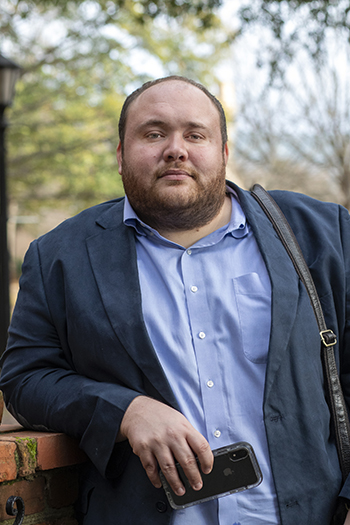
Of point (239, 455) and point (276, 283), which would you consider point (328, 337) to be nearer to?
point (276, 283)

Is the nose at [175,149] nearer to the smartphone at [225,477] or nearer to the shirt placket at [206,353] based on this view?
the shirt placket at [206,353]

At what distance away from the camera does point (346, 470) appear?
2.04 m

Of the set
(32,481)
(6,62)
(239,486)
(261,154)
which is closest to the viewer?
(239,486)

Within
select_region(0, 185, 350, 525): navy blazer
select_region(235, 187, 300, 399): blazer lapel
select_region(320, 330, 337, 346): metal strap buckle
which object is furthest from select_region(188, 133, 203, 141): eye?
select_region(320, 330, 337, 346): metal strap buckle

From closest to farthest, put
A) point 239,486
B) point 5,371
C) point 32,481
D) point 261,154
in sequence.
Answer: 1. point 239,486
2. point 32,481
3. point 5,371
4. point 261,154

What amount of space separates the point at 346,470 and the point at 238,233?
95cm

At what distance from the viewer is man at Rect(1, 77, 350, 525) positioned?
191 cm

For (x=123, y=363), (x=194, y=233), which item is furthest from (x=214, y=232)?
(x=123, y=363)

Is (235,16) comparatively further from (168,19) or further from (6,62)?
(6,62)

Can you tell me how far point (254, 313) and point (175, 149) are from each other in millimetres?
688

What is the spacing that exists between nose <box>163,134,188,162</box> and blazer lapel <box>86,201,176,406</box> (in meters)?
0.32

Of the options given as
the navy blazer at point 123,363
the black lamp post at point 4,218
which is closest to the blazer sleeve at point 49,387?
the navy blazer at point 123,363

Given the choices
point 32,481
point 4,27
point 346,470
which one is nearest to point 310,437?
point 346,470

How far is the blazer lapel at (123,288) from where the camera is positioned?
195 cm
